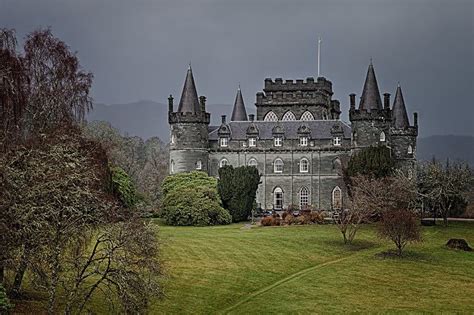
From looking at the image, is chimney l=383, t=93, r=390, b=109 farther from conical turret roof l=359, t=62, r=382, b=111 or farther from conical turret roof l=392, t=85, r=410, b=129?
conical turret roof l=392, t=85, r=410, b=129

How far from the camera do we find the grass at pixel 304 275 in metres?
31.7

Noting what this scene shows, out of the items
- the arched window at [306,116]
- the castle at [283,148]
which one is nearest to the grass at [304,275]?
the castle at [283,148]

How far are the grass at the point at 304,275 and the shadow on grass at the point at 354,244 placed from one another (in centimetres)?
6

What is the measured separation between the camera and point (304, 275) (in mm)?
37625

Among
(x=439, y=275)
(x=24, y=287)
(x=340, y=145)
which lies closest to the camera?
(x=24, y=287)

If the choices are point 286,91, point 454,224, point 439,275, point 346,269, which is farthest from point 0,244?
point 286,91

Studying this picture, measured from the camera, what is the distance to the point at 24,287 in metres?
29.2

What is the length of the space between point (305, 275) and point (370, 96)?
3647 centimetres

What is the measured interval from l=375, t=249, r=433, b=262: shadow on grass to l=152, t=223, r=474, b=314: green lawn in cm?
13

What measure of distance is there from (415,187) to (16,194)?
43.6 m

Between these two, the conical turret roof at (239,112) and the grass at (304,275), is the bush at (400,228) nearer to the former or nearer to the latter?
the grass at (304,275)

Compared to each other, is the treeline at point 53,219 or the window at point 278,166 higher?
the window at point 278,166

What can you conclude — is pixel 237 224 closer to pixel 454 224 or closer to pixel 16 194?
pixel 454 224

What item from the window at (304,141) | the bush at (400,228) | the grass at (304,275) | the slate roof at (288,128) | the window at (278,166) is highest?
the slate roof at (288,128)
